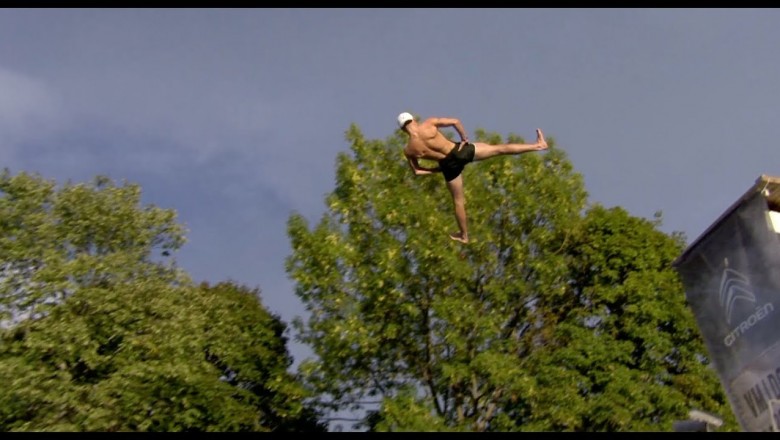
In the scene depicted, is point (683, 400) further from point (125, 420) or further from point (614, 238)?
point (125, 420)

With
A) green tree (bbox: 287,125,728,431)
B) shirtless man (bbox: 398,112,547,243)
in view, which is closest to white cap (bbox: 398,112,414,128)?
shirtless man (bbox: 398,112,547,243)

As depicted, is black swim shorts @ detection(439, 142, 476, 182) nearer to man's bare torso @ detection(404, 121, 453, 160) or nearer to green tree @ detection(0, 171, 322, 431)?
man's bare torso @ detection(404, 121, 453, 160)

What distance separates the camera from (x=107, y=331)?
25.7 m

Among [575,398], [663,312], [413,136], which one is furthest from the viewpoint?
[663,312]

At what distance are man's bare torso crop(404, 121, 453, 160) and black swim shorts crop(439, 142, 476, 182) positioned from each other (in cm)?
6

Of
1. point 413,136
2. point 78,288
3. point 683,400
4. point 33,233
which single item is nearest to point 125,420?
point 78,288

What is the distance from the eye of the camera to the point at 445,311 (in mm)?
23734

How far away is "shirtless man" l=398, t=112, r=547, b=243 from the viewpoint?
11.2m

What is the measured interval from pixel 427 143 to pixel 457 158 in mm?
435

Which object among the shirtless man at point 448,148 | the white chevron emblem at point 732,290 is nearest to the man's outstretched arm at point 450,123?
the shirtless man at point 448,148

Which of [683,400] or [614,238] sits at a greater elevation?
[614,238]

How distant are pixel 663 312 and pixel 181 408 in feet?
39.8

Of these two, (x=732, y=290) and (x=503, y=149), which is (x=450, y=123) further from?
(x=732, y=290)

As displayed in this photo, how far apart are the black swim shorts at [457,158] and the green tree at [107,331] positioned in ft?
48.5
